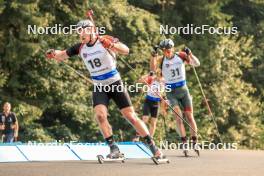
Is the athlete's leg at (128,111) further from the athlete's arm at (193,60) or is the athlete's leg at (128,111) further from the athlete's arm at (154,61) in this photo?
the athlete's arm at (154,61)

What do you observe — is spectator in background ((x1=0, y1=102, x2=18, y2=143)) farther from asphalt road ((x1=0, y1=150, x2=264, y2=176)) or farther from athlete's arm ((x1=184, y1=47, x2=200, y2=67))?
asphalt road ((x1=0, y1=150, x2=264, y2=176))

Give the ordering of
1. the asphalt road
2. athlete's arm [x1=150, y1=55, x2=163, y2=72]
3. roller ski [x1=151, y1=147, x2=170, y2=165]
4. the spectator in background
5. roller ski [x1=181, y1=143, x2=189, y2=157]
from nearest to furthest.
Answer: the asphalt road → roller ski [x1=151, y1=147, x2=170, y2=165] → roller ski [x1=181, y1=143, x2=189, y2=157] → athlete's arm [x1=150, y1=55, x2=163, y2=72] → the spectator in background

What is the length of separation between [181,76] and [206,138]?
15219mm

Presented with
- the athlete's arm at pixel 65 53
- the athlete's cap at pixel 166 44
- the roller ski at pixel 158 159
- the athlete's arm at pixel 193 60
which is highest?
the athlete's cap at pixel 166 44

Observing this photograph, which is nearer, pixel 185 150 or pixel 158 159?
pixel 158 159

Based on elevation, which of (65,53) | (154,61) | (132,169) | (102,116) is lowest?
(132,169)

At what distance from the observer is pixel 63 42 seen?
23.4 m

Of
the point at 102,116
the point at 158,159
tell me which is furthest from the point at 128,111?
the point at 158,159

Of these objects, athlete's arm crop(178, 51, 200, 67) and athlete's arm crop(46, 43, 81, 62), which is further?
athlete's arm crop(178, 51, 200, 67)

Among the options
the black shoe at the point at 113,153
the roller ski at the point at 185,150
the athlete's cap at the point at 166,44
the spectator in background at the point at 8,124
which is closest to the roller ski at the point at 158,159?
the black shoe at the point at 113,153

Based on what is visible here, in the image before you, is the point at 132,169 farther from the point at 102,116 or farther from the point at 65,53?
the point at 65,53

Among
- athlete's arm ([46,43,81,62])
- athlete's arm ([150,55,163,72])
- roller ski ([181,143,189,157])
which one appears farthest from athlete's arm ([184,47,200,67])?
athlete's arm ([46,43,81,62])

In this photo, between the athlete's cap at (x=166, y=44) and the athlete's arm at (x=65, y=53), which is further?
the athlete's cap at (x=166, y=44)

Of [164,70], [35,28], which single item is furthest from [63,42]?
[164,70]
